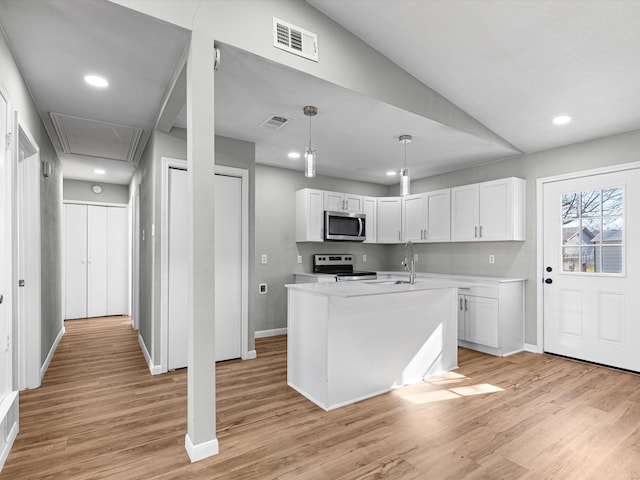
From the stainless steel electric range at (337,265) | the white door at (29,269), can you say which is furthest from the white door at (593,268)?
the white door at (29,269)

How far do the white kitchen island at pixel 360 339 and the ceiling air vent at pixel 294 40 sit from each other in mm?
1680

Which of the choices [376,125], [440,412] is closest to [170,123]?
[376,125]

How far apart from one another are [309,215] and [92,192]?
424 centimetres

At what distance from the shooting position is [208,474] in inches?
74.7

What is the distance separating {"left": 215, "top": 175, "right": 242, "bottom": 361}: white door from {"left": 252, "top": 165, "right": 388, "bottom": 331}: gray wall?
3.25 feet

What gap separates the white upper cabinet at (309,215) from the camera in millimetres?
5066

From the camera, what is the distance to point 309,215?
507 cm

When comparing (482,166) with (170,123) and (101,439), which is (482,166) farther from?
(101,439)

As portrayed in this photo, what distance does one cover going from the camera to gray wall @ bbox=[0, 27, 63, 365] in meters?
2.34

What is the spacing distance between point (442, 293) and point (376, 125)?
1.74m

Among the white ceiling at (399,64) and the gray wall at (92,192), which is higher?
the white ceiling at (399,64)

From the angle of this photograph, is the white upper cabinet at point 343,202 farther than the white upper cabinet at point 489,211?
Yes

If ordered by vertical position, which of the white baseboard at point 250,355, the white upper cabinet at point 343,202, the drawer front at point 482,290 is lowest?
the white baseboard at point 250,355

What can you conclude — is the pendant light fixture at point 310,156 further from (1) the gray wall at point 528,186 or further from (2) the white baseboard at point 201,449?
(1) the gray wall at point 528,186
